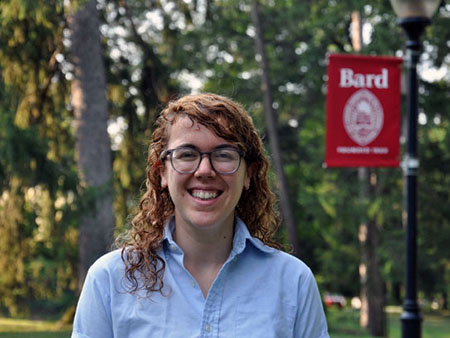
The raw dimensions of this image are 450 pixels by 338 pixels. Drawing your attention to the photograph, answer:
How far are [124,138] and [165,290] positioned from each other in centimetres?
1243

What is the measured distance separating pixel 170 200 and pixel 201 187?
0.30m

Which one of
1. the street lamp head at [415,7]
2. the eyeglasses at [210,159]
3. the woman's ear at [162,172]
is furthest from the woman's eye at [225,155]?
the street lamp head at [415,7]

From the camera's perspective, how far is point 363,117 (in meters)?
9.39

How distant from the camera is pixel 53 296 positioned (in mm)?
12930

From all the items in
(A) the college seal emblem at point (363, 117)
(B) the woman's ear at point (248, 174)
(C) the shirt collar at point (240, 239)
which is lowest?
(C) the shirt collar at point (240, 239)

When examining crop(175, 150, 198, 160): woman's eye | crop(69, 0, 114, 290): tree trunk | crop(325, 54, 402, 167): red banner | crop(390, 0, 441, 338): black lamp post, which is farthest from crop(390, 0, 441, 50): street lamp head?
crop(69, 0, 114, 290): tree trunk

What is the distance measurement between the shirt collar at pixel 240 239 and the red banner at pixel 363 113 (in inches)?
274

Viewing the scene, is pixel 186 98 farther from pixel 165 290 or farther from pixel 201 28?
pixel 201 28

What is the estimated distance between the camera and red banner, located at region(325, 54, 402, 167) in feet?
30.6

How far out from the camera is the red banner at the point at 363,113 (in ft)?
30.6

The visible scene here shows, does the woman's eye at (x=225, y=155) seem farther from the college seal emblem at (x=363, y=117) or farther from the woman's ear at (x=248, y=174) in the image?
the college seal emblem at (x=363, y=117)

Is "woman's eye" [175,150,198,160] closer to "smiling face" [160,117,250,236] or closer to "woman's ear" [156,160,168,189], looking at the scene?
"smiling face" [160,117,250,236]

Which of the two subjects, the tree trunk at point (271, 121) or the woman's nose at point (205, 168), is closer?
the woman's nose at point (205, 168)

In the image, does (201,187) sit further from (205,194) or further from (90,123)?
(90,123)
